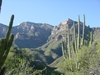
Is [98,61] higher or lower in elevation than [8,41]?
lower

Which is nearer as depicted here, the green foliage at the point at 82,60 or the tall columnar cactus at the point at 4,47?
the tall columnar cactus at the point at 4,47

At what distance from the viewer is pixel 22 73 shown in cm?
2230

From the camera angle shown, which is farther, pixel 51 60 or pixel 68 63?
pixel 51 60

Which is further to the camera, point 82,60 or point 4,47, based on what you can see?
point 82,60

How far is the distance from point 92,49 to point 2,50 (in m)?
13.1

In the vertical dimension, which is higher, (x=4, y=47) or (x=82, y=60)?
(x=4, y=47)

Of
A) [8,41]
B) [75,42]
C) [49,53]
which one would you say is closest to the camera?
Answer: [8,41]

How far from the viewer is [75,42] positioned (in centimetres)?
3238

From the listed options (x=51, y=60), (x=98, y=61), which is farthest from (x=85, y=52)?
(x=51, y=60)

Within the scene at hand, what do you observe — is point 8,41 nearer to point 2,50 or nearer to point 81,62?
point 2,50

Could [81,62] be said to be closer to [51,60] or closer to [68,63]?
[68,63]

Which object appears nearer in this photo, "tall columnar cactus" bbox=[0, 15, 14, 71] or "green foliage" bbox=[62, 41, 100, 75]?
"tall columnar cactus" bbox=[0, 15, 14, 71]

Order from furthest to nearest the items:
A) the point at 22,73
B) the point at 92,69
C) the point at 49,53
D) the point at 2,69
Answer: the point at 49,53, the point at 22,73, the point at 92,69, the point at 2,69

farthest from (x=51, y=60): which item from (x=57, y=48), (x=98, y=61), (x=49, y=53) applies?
(x=98, y=61)
